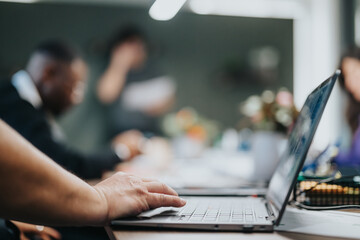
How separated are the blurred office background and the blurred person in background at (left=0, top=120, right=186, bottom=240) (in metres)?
3.98

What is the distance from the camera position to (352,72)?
281 centimetres

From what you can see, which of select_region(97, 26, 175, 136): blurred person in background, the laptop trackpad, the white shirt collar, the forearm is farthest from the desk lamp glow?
select_region(97, 26, 175, 136): blurred person in background

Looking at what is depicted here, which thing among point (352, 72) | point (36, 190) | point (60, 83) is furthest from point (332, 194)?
point (352, 72)

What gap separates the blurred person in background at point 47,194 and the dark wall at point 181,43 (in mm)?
4099

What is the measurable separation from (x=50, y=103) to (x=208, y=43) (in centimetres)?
288

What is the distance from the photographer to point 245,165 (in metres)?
2.15

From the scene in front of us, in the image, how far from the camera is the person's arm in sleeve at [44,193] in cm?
54

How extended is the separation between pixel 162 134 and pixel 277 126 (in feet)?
Result: 10.4

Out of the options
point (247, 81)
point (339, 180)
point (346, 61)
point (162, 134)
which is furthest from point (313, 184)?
point (247, 81)

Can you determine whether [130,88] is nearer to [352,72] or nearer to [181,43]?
[181,43]

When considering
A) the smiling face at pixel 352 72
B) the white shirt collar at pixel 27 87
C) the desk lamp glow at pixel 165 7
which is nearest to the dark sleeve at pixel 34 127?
the white shirt collar at pixel 27 87

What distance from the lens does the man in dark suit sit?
202cm

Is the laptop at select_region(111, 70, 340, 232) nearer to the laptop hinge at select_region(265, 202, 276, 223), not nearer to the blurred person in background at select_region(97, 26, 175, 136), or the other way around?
the laptop hinge at select_region(265, 202, 276, 223)

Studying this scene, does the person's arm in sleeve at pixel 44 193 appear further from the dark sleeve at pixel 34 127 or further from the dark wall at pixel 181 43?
the dark wall at pixel 181 43
